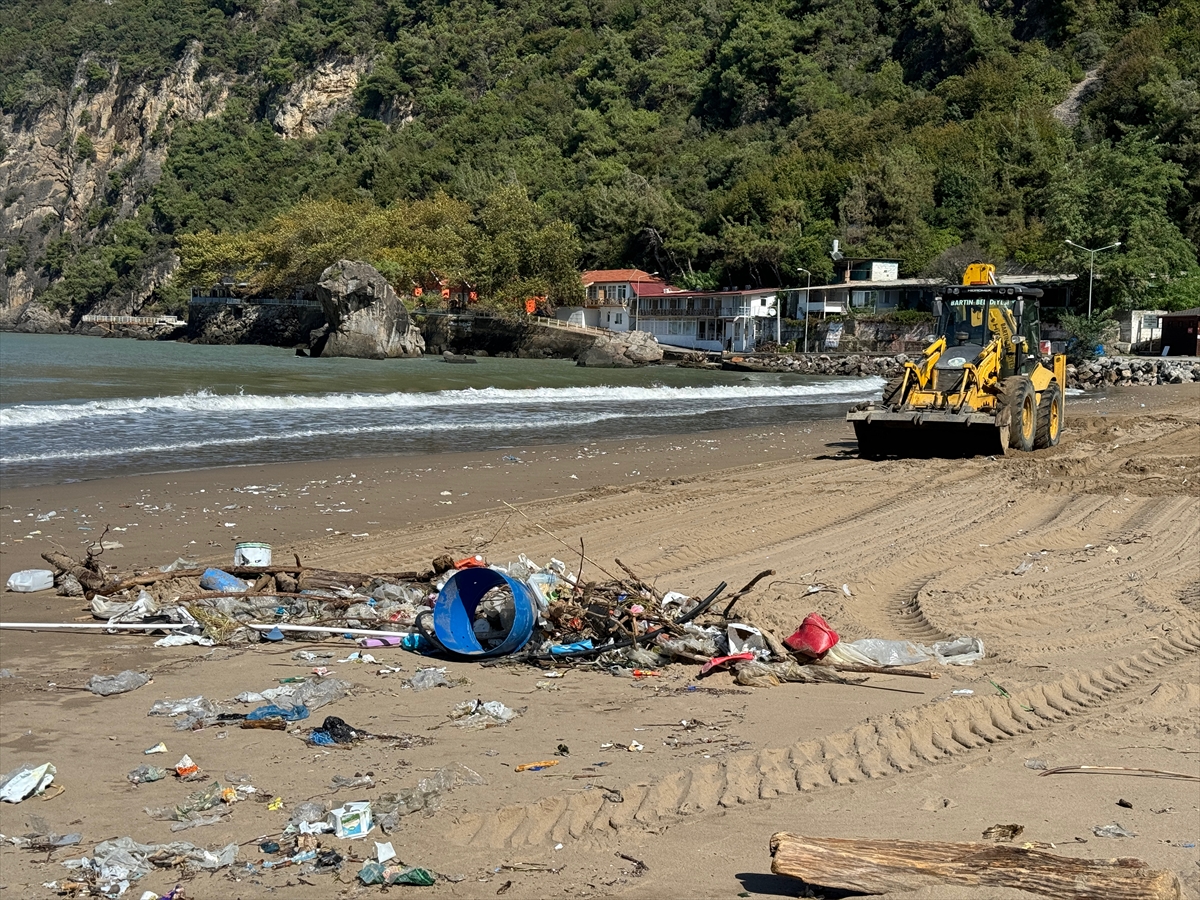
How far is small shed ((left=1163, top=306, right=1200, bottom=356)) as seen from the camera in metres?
51.3

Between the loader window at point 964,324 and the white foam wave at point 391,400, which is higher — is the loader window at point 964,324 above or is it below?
above

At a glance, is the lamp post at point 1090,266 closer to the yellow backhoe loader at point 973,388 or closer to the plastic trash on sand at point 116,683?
the yellow backhoe loader at point 973,388

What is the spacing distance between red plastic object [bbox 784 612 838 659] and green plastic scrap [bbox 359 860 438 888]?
3633 millimetres

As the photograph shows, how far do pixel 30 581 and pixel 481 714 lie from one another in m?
5.17

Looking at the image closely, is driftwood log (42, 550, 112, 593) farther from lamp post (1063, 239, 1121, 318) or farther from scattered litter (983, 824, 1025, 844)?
lamp post (1063, 239, 1121, 318)

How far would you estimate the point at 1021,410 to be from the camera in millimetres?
18250

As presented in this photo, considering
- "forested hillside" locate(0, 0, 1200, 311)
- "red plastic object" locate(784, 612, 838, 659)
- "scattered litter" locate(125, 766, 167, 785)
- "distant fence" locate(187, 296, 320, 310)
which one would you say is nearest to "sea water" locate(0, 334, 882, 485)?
"scattered litter" locate(125, 766, 167, 785)

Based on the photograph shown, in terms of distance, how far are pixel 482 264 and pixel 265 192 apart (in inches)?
2645

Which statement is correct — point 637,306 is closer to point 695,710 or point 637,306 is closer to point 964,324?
point 964,324

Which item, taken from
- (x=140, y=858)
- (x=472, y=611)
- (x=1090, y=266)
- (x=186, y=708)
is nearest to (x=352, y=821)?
(x=140, y=858)

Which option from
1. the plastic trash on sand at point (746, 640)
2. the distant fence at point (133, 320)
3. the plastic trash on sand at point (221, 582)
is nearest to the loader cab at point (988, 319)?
the plastic trash on sand at point (746, 640)

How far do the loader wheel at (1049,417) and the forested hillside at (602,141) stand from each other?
38.4 meters

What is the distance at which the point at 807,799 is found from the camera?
17.5 feet

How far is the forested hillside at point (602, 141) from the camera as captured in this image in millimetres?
79875
